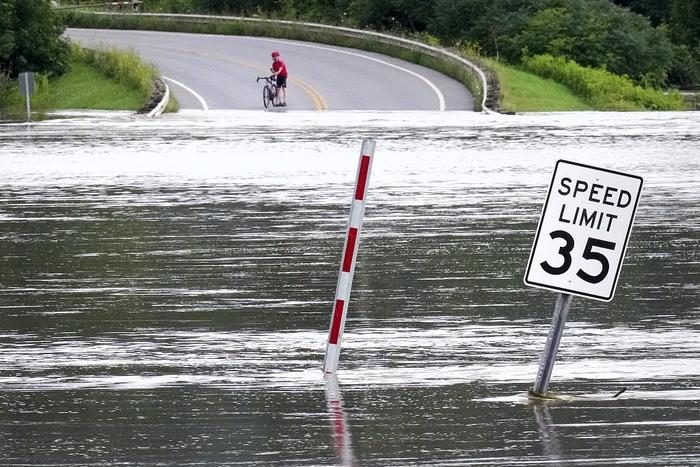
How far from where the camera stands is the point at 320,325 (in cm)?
1043

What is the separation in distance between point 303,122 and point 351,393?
24.9 meters

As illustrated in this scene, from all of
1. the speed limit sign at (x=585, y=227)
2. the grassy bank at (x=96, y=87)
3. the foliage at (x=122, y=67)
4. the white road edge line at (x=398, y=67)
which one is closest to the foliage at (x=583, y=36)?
the white road edge line at (x=398, y=67)

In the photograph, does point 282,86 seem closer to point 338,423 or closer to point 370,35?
point 370,35

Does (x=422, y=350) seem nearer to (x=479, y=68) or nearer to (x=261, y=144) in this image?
(x=261, y=144)

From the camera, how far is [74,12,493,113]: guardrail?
43.1m

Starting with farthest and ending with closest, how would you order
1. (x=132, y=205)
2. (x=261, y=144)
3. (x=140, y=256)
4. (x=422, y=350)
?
(x=261, y=144) → (x=132, y=205) → (x=140, y=256) → (x=422, y=350)

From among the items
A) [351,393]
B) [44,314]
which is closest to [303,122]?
[44,314]

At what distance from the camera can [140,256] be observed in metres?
13.7

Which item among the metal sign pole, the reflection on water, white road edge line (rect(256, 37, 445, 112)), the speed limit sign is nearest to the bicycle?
white road edge line (rect(256, 37, 445, 112))

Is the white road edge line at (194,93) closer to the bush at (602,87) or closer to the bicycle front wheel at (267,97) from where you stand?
the bicycle front wheel at (267,97)

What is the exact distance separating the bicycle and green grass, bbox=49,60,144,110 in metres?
3.34

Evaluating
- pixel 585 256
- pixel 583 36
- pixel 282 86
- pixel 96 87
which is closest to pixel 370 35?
pixel 583 36

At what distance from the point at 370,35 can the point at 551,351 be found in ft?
160

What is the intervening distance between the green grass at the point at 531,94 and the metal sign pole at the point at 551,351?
95.5 feet
